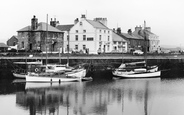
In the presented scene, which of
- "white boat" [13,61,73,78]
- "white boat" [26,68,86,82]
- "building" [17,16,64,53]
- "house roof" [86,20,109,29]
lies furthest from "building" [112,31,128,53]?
"white boat" [26,68,86,82]

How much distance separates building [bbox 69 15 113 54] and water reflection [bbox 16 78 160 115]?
2496cm

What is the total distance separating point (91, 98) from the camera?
33969 mm

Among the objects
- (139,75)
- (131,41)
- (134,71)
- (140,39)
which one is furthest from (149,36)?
(139,75)

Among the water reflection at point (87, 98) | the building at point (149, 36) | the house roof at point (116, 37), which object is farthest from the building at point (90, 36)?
the water reflection at point (87, 98)

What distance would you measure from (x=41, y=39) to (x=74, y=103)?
33.1 m

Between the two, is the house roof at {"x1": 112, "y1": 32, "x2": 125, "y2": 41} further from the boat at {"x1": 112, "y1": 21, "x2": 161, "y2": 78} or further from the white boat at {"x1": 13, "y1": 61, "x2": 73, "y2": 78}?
the white boat at {"x1": 13, "y1": 61, "x2": 73, "y2": 78}

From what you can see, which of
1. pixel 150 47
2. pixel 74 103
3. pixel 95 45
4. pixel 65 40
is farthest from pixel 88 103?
pixel 150 47

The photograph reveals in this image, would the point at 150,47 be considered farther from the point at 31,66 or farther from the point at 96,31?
the point at 31,66

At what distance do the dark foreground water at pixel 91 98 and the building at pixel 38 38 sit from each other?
18.7 metres

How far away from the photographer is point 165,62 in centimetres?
6322

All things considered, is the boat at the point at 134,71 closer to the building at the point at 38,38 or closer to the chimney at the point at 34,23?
the building at the point at 38,38

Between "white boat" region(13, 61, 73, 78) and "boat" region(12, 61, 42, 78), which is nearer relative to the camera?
"white boat" region(13, 61, 73, 78)

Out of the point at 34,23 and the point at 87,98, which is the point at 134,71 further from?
the point at 34,23

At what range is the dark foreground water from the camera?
94.2 ft
